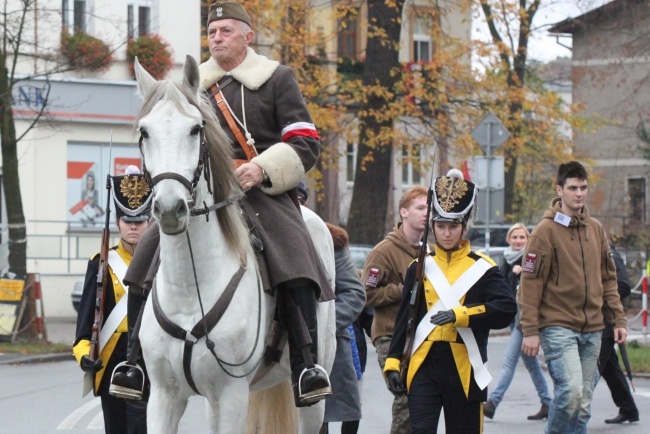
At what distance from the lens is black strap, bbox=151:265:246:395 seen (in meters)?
6.68

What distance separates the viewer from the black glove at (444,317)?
8.12 meters

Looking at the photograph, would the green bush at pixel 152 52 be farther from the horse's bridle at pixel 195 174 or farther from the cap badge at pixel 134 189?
the horse's bridle at pixel 195 174

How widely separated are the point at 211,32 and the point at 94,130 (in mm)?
23372

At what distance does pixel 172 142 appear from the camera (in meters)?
6.29

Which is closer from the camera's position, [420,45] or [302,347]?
[302,347]

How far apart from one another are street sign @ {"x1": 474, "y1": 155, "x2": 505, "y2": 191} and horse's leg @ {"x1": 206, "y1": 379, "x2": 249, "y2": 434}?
1524 centimetres

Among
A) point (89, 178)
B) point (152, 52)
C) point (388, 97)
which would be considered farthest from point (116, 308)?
point (152, 52)

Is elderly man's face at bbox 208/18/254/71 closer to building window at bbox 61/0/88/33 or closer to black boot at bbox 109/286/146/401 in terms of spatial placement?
black boot at bbox 109/286/146/401

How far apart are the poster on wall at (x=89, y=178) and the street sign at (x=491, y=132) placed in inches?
406

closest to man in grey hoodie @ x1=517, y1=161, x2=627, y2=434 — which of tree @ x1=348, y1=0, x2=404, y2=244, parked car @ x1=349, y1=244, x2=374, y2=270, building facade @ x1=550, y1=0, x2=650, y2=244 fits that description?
parked car @ x1=349, y1=244, x2=374, y2=270

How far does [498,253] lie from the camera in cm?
2623

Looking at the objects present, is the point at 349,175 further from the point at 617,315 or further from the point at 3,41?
the point at 617,315

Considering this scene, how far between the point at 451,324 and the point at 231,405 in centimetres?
194

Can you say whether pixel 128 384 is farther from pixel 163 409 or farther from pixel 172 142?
pixel 172 142
